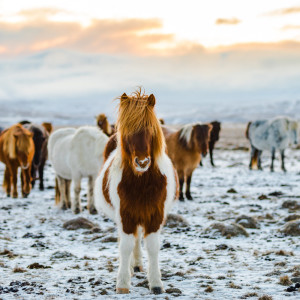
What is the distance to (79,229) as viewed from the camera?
8.27m

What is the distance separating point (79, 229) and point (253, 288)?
431 centimetres

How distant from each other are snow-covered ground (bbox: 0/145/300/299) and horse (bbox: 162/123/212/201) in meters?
1.10

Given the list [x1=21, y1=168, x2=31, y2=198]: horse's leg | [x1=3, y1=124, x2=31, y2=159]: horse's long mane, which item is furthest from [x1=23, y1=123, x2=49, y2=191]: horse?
[x1=3, y1=124, x2=31, y2=159]: horse's long mane

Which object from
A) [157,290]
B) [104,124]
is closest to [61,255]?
[157,290]

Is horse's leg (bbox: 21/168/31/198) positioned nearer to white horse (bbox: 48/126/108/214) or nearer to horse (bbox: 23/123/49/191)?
horse (bbox: 23/123/49/191)

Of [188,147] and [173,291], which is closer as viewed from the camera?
[173,291]

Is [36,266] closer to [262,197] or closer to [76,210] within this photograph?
[76,210]

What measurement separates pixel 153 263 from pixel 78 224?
382 centimetres

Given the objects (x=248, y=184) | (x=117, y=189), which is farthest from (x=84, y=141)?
(x=248, y=184)

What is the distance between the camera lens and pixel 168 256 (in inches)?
253

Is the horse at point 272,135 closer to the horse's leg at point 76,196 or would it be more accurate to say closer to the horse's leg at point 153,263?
the horse's leg at point 76,196

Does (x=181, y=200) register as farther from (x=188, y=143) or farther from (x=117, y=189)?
(x=117, y=189)

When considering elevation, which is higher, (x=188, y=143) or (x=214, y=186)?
(x=188, y=143)

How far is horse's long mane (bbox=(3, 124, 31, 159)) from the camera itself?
38.1 feet
